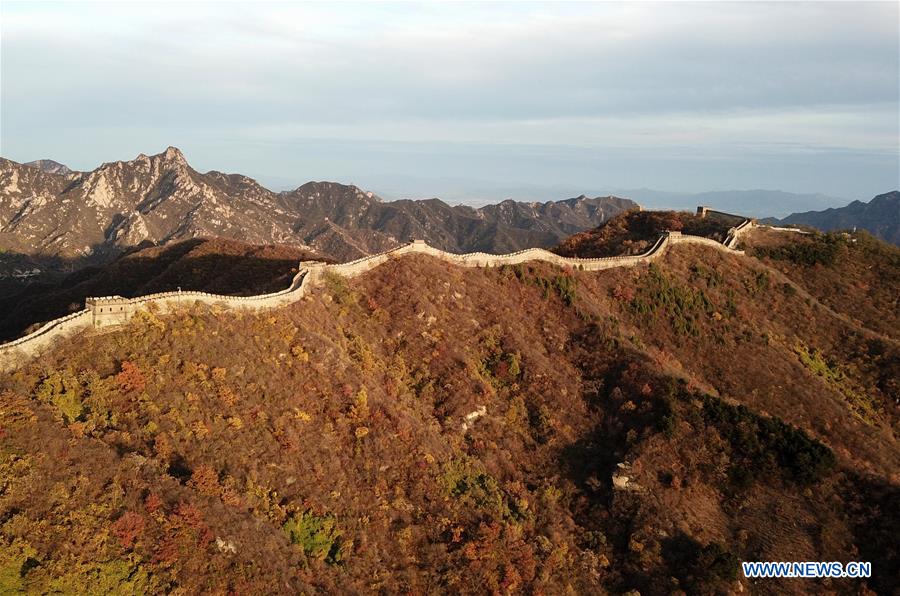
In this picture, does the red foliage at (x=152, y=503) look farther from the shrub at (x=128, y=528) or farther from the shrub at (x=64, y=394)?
the shrub at (x=64, y=394)

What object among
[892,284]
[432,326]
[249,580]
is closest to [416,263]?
[432,326]

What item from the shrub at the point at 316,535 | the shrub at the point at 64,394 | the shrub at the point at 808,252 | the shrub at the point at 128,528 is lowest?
the shrub at the point at 316,535

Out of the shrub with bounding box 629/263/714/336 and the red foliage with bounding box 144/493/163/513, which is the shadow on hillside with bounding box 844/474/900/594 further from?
the red foliage with bounding box 144/493/163/513

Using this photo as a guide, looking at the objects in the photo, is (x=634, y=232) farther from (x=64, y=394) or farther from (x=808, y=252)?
(x=64, y=394)

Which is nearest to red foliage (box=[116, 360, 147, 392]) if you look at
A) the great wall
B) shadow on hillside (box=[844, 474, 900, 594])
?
the great wall

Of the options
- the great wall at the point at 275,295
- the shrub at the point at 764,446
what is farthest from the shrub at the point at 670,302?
the shrub at the point at 764,446

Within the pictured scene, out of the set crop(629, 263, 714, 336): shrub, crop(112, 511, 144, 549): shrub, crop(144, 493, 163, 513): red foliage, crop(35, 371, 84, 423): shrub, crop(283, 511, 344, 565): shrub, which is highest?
crop(629, 263, 714, 336): shrub
